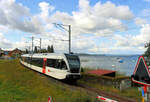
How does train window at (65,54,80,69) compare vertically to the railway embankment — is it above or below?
above

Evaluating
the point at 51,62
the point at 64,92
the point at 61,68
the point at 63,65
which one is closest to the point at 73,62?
the point at 63,65

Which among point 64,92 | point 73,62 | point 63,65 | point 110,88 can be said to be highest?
point 73,62

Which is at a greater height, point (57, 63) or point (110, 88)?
point (57, 63)

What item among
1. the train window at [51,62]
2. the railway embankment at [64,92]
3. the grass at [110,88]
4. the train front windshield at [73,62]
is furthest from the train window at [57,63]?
the grass at [110,88]

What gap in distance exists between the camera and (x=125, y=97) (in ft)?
39.9

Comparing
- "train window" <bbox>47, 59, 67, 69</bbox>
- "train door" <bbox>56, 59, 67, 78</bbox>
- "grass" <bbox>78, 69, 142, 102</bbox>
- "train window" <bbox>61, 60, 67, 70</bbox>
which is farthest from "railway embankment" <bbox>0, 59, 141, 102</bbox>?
"train window" <bbox>47, 59, 67, 69</bbox>

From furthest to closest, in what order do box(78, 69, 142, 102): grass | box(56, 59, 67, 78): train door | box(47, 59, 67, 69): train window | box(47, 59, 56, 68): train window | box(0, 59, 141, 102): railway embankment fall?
box(47, 59, 56, 68): train window → box(47, 59, 67, 69): train window → box(56, 59, 67, 78): train door → box(78, 69, 142, 102): grass → box(0, 59, 141, 102): railway embankment

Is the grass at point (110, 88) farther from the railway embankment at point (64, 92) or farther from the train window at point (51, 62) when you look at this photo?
the train window at point (51, 62)

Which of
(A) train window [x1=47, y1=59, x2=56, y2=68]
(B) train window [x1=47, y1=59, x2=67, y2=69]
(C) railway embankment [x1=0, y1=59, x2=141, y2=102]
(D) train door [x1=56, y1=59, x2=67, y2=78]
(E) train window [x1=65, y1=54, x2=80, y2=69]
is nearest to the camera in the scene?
(C) railway embankment [x1=0, y1=59, x2=141, y2=102]

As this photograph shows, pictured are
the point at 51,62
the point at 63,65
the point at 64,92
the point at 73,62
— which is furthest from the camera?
the point at 51,62

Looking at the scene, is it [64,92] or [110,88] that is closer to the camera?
[64,92]

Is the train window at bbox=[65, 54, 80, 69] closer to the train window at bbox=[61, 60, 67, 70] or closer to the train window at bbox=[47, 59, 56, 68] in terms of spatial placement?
the train window at bbox=[61, 60, 67, 70]

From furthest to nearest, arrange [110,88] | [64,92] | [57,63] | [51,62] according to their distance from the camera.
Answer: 1. [51,62]
2. [57,63]
3. [110,88]
4. [64,92]

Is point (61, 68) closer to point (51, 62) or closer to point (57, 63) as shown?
point (57, 63)
